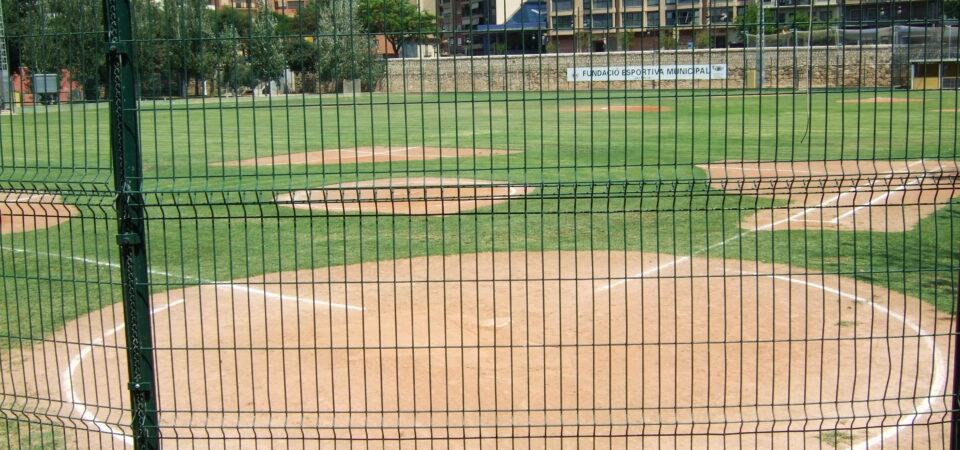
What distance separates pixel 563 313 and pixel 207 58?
5331mm

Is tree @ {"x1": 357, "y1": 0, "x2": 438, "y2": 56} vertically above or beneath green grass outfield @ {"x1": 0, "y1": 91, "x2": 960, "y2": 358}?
above

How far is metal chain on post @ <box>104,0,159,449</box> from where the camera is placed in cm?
515

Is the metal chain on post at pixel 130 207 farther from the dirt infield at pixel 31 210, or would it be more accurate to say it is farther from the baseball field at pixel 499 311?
the dirt infield at pixel 31 210

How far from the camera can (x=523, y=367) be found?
27.5ft

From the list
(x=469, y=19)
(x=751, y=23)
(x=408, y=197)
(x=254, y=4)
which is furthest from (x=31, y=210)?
(x=751, y=23)

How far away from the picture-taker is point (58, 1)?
6070mm

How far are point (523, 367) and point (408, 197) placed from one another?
3.55m

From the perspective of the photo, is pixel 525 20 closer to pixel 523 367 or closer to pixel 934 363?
pixel 523 367

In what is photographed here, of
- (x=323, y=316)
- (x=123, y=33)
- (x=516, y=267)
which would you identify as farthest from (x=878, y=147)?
(x=123, y=33)

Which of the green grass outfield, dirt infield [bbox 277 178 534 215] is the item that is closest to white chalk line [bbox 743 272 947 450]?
the green grass outfield

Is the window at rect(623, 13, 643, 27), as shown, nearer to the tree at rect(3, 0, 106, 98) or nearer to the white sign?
the white sign

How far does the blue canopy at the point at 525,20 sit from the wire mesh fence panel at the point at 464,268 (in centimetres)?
6

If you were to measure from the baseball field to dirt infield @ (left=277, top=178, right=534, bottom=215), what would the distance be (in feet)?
0.28

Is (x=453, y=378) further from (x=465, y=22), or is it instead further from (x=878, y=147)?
(x=878, y=147)
